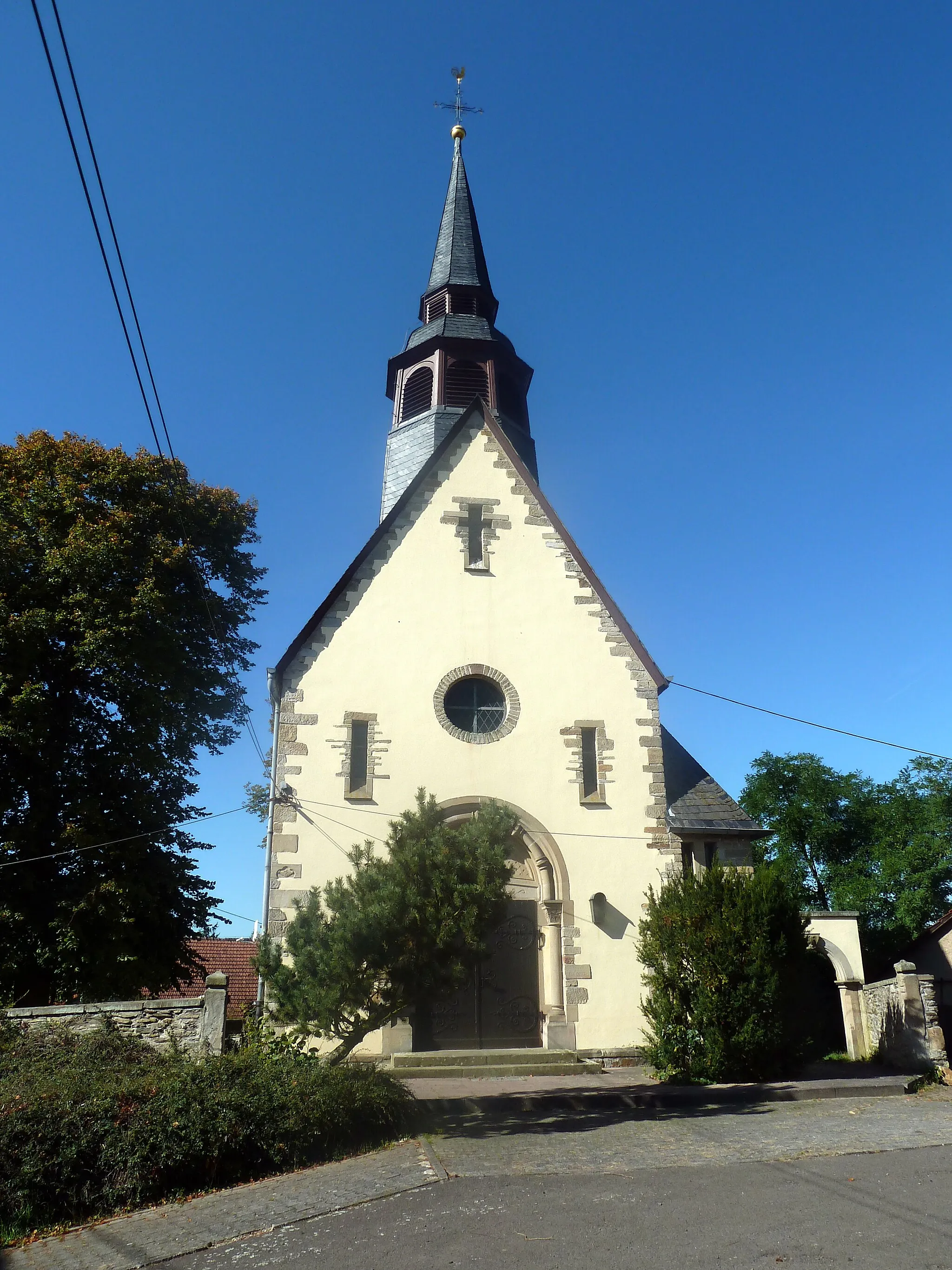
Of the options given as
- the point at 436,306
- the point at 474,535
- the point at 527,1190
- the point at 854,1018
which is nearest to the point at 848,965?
the point at 854,1018

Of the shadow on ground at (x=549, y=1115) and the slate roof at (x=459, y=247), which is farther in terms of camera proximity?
the slate roof at (x=459, y=247)

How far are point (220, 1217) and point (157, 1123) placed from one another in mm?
1105

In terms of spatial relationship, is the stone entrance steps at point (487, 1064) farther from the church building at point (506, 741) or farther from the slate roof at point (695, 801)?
the slate roof at point (695, 801)

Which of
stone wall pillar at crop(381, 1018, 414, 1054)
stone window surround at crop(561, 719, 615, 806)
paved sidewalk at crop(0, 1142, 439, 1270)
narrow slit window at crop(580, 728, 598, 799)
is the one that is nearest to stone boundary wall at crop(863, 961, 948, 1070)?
stone window surround at crop(561, 719, 615, 806)

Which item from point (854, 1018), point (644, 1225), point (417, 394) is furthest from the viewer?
point (417, 394)

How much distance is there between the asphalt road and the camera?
19.1 ft

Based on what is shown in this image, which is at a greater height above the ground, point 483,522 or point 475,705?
point 483,522

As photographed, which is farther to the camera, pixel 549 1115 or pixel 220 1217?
pixel 549 1115

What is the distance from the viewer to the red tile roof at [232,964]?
94.4 ft

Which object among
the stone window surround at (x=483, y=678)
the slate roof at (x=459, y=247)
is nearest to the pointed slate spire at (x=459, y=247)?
the slate roof at (x=459, y=247)

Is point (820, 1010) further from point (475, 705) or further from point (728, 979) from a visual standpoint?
point (475, 705)

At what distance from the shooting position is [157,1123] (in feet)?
25.4

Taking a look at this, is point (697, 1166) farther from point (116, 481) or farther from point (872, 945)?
point (872, 945)

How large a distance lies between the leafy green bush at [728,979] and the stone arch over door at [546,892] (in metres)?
1.48
